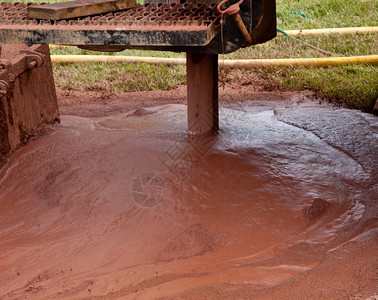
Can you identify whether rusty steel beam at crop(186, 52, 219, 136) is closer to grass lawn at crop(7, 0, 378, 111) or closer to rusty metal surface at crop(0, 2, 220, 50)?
rusty metal surface at crop(0, 2, 220, 50)

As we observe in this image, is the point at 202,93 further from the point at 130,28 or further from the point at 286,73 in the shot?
the point at 286,73

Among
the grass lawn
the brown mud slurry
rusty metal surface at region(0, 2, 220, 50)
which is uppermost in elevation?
rusty metal surface at region(0, 2, 220, 50)

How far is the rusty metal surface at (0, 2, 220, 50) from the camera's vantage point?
2.54 m

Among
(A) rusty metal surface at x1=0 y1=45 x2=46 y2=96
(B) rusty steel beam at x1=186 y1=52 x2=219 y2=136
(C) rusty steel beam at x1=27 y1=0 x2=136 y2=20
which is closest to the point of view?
(C) rusty steel beam at x1=27 y1=0 x2=136 y2=20

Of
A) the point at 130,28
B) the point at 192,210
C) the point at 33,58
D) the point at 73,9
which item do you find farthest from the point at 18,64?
the point at 192,210

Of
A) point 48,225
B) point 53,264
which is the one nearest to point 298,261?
point 53,264

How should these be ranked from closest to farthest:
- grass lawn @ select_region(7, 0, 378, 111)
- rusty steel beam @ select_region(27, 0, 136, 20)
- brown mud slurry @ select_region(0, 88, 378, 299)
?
brown mud slurry @ select_region(0, 88, 378, 299) < rusty steel beam @ select_region(27, 0, 136, 20) < grass lawn @ select_region(7, 0, 378, 111)

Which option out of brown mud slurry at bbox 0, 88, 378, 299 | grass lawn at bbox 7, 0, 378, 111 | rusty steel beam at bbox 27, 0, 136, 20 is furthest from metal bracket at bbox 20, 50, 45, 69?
grass lawn at bbox 7, 0, 378, 111

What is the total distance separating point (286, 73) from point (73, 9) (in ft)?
9.99

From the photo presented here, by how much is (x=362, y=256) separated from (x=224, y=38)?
4.23 ft

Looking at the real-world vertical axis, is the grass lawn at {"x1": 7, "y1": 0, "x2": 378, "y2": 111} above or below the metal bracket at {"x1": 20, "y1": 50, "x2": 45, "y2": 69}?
below

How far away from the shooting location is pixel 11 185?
3242 millimetres

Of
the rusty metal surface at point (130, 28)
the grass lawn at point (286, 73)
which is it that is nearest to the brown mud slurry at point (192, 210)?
the grass lawn at point (286, 73)

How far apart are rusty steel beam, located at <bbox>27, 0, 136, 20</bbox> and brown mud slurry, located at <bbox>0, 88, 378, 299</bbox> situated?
3.20 feet
